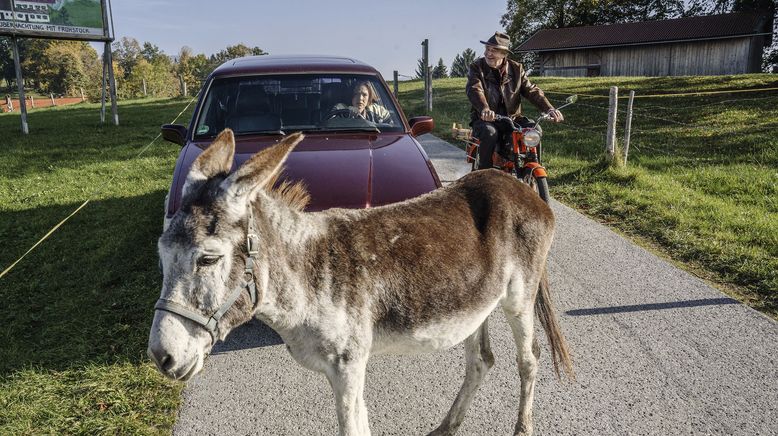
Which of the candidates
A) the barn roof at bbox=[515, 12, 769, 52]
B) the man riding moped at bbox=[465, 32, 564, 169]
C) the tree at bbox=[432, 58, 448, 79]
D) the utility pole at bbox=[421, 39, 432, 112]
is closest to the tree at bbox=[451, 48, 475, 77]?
the tree at bbox=[432, 58, 448, 79]

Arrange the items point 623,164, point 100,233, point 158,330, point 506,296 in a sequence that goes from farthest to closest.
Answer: point 623,164, point 100,233, point 506,296, point 158,330

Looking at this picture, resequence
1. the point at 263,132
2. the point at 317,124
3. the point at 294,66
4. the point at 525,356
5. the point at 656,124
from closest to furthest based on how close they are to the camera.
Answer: the point at 525,356, the point at 263,132, the point at 317,124, the point at 294,66, the point at 656,124

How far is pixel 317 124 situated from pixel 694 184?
6773mm

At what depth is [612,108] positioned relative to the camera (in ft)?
32.4

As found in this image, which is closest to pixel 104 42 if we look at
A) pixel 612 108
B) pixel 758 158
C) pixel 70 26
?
pixel 70 26

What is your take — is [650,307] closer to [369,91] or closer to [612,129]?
[369,91]

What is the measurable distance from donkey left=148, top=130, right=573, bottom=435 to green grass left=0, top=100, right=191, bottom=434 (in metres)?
1.49

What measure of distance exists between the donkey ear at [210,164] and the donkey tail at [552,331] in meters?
1.97

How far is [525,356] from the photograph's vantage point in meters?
2.99

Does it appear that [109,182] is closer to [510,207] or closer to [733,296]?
[510,207]

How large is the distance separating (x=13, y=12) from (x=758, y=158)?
21087mm

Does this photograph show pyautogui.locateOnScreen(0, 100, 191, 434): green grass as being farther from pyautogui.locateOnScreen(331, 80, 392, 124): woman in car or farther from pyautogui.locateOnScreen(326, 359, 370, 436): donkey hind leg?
pyautogui.locateOnScreen(331, 80, 392, 124): woman in car

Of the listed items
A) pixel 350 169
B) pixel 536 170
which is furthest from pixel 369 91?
pixel 536 170

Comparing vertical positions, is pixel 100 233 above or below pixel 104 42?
below
